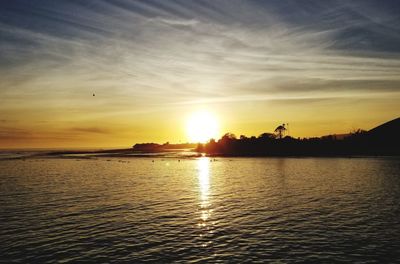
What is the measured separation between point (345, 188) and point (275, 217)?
101 ft

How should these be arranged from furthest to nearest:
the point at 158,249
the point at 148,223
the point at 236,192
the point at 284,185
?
the point at 284,185 → the point at 236,192 → the point at 148,223 → the point at 158,249

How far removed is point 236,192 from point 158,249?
3432 cm

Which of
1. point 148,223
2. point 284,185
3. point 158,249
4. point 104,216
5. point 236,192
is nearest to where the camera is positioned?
point 158,249

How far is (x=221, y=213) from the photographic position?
43.0 meters

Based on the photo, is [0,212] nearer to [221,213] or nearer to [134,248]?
[134,248]

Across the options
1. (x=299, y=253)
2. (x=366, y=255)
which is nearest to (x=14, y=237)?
(x=299, y=253)

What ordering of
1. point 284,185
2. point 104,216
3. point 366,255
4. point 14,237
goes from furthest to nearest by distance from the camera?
point 284,185, point 104,216, point 14,237, point 366,255

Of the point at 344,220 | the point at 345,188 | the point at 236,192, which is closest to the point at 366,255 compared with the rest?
the point at 344,220

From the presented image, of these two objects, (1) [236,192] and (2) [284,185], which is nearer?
(1) [236,192]

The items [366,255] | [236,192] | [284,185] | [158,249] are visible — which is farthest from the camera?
[284,185]

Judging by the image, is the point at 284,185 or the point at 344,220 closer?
the point at 344,220

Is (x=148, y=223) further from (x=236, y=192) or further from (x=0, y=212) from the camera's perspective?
(x=236, y=192)

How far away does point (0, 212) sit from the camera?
44.0 m

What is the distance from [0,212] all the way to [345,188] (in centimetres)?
5862
